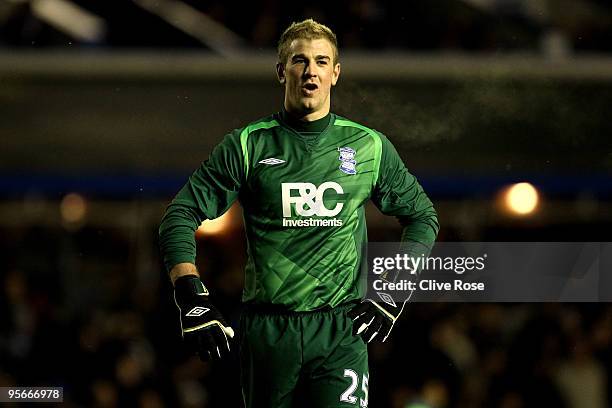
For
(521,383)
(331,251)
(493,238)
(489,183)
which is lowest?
(521,383)

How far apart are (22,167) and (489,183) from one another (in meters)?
4.37

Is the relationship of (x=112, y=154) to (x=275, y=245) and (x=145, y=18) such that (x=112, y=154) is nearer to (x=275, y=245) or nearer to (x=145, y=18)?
(x=145, y=18)

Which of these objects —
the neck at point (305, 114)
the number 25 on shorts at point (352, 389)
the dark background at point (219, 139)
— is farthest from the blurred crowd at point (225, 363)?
the neck at point (305, 114)

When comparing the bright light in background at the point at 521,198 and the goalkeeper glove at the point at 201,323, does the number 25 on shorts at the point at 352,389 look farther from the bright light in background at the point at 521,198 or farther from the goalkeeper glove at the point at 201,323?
the bright light in background at the point at 521,198

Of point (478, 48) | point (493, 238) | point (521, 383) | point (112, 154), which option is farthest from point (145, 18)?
point (521, 383)

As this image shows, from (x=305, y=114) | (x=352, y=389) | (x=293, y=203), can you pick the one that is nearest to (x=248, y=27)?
(x=305, y=114)

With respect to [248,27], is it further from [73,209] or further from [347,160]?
[347,160]

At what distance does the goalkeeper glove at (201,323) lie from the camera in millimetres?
3871

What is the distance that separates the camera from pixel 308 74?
4137 mm

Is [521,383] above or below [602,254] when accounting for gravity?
below

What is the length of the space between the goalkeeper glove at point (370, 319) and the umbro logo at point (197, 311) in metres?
0.59

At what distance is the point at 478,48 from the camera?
1013cm

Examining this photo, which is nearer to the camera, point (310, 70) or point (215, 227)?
point (310, 70)

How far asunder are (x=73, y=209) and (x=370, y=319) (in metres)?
7.67
